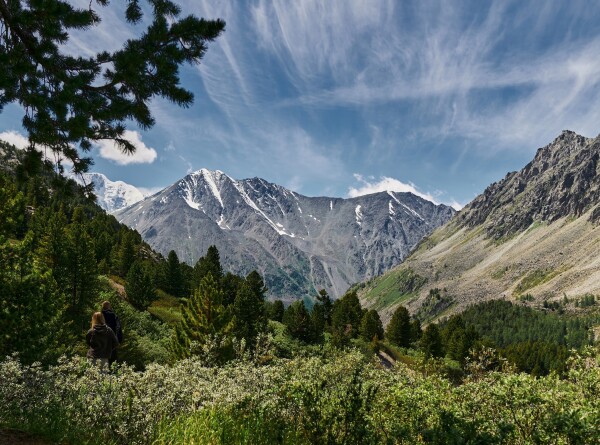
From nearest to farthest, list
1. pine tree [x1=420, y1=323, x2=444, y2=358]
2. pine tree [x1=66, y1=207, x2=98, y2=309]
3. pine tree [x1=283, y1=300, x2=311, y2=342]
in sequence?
1. pine tree [x1=66, y1=207, x2=98, y2=309]
2. pine tree [x1=283, y1=300, x2=311, y2=342]
3. pine tree [x1=420, y1=323, x2=444, y2=358]

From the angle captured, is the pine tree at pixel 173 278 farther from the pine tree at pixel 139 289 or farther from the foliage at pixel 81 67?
the foliage at pixel 81 67

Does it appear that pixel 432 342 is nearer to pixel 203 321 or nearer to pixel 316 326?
pixel 316 326

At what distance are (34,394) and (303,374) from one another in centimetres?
675

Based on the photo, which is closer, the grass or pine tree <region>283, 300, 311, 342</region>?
the grass

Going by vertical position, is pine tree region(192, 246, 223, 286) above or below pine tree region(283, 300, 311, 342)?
above

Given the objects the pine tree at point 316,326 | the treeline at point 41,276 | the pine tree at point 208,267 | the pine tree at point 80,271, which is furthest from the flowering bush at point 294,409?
the pine tree at point 208,267

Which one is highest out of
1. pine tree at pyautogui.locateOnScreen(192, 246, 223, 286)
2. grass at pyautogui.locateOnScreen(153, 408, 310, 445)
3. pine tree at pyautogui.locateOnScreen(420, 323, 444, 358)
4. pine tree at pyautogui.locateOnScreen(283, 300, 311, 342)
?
pine tree at pyautogui.locateOnScreen(192, 246, 223, 286)

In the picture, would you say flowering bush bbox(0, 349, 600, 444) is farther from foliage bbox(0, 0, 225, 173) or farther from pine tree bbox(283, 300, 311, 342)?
pine tree bbox(283, 300, 311, 342)

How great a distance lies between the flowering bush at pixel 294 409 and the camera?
710 cm

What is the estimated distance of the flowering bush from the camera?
7.10m

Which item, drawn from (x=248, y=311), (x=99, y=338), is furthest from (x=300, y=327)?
(x=99, y=338)

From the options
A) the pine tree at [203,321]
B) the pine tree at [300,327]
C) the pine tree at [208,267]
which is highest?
the pine tree at [208,267]

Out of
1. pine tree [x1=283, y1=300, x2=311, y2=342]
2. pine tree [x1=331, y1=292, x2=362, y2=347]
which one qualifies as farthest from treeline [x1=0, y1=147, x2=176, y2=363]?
pine tree [x1=331, y1=292, x2=362, y2=347]

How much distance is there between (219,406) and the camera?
886 centimetres
